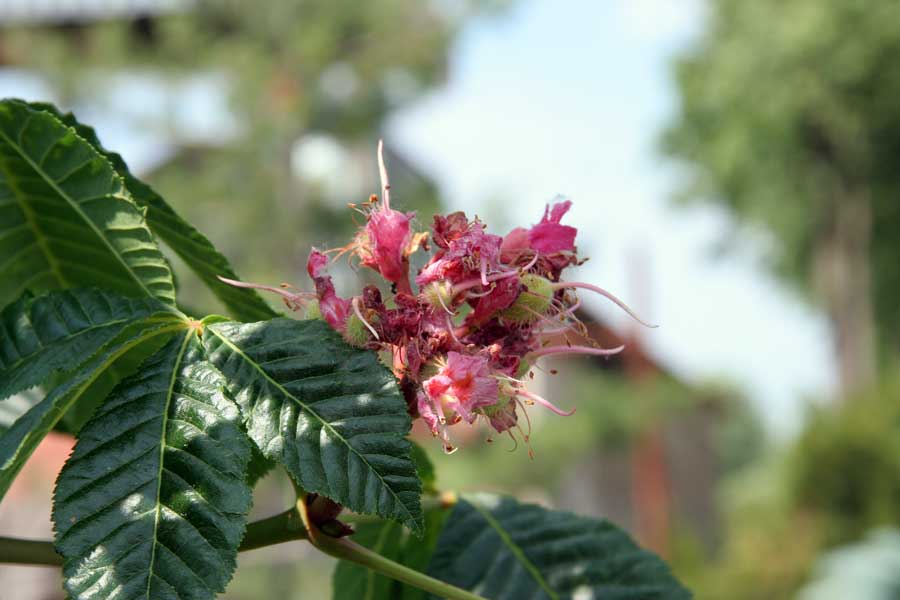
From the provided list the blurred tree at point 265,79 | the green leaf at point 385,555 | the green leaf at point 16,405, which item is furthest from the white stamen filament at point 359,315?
A: the blurred tree at point 265,79

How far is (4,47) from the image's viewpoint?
1034 cm

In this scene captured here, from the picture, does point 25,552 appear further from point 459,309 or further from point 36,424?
point 459,309

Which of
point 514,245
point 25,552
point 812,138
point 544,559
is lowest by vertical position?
point 25,552

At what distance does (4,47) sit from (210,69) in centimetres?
193

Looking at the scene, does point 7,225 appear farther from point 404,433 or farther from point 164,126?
point 164,126

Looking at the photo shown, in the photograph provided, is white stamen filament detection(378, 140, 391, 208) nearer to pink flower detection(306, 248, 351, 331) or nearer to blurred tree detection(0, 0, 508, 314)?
pink flower detection(306, 248, 351, 331)

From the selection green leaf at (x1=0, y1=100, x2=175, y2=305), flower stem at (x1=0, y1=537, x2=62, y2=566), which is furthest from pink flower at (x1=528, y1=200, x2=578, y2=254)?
flower stem at (x1=0, y1=537, x2=62, y2=566)

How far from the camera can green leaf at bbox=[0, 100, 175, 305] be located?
0.66 metres

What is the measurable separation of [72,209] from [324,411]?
0.25 meters

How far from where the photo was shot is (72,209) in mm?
695

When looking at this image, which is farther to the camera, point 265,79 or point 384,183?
point 265,79

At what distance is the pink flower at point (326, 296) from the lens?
1.97ft

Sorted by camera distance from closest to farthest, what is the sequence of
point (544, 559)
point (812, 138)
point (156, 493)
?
point (156, 493), point (544, 559), point (812, 138)

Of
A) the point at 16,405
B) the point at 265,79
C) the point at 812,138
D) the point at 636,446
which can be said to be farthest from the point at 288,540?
the point at 812,138
